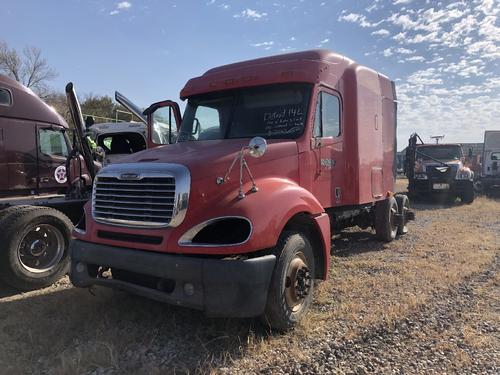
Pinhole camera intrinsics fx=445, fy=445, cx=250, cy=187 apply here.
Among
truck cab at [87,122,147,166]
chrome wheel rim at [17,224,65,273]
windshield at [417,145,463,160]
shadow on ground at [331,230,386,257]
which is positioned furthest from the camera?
windshield at [417,145,463,160]

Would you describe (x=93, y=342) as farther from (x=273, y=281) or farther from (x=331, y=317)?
(x=331, y=317)

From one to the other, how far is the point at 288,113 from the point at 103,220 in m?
Answer: 2.39

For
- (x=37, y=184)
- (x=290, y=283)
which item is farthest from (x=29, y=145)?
(x=290, y=283)

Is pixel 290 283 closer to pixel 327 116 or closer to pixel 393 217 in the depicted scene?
pixel 327 116

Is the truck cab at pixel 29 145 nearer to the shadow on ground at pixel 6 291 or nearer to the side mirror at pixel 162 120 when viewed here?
the shadow on ground at pixel 6 291

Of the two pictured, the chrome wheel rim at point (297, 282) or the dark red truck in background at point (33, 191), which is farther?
the dark red truck in background at point (33, 191)

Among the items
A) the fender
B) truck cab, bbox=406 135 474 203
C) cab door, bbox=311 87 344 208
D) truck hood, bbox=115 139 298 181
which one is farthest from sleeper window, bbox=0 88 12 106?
truck cab, bbox=406 135 474 203

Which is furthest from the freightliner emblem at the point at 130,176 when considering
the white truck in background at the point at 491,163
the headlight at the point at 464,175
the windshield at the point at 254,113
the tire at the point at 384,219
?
the white truck in background at the point at 491,163

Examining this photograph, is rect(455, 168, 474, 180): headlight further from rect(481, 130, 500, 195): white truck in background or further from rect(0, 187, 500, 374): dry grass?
rect(0, 187, 500, 374): dry grass

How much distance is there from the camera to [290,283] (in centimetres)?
427

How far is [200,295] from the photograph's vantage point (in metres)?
3.64

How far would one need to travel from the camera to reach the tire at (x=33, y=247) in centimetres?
576

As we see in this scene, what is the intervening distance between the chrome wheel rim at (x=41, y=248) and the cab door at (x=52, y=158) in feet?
4.48

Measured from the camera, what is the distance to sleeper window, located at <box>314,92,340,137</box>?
5359 millimetres
